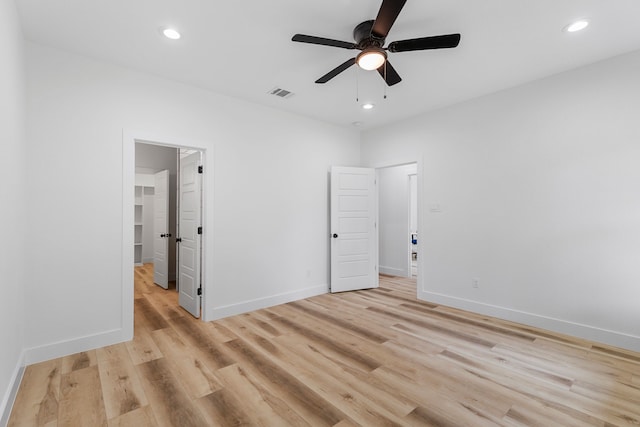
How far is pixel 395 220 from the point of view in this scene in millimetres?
6391

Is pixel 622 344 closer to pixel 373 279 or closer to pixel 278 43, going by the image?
pixel 373 279

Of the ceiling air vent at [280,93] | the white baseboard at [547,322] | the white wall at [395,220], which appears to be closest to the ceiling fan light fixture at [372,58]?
the ceiling air vent at [280,93]

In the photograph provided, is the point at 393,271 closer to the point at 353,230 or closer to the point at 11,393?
the point at 353,230

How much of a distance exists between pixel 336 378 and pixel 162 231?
4556 millimetres

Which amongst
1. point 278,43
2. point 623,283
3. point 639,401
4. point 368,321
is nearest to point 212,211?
point 278,43

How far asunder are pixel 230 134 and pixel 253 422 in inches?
125

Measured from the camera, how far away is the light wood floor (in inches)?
77.3

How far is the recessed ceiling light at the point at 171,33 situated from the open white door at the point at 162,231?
338cm

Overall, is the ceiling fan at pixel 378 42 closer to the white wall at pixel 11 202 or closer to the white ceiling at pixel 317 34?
the white ceiling at pixel 317 34

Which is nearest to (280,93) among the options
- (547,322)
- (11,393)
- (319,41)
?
(319,41)

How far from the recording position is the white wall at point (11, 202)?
181 centimetres

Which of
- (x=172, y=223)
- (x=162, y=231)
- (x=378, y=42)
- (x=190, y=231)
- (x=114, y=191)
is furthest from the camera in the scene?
(x=172, y=223)

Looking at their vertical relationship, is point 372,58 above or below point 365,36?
below

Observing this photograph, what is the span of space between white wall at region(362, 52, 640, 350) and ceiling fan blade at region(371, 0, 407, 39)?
2.47 meters
